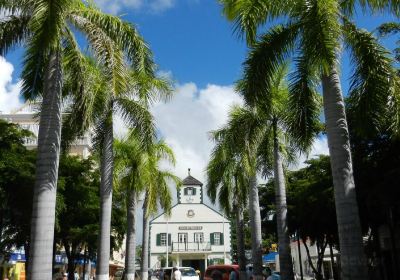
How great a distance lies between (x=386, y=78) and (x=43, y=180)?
8188mm

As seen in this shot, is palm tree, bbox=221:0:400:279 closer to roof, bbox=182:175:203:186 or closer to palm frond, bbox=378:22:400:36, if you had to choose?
palm frond, bbox=378:22:400:36

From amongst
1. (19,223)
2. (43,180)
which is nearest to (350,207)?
(43,180)

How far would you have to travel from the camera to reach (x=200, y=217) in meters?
65.0

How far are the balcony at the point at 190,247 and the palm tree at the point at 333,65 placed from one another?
50.7 metres

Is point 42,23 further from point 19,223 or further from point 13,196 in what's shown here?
point 19,223

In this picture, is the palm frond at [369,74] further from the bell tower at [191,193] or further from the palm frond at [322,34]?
the bell tower at [191,193]

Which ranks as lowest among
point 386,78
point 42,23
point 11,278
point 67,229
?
point 11,278

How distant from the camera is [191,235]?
210 feet

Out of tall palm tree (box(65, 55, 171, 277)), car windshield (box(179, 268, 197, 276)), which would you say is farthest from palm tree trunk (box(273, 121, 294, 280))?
car windshield (box(179, 268, 197, 276))

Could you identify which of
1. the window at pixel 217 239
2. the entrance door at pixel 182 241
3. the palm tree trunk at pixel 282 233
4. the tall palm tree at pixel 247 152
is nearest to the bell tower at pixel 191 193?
the entrance door at pixel 182 241

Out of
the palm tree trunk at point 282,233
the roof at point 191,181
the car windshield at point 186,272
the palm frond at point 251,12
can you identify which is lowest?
the car windshield at point 186,272

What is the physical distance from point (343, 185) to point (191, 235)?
54.5 metres

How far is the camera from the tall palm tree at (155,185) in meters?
24.7

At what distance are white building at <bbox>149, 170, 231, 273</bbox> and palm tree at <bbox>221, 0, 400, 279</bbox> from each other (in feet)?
167
